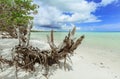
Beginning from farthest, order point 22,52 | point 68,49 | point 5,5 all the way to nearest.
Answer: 1. point 5,5
2. point 68,49
3. point 22,52

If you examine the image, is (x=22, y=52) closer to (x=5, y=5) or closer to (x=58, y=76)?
(x=58, y=76)

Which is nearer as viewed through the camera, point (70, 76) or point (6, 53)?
point (70, 76)

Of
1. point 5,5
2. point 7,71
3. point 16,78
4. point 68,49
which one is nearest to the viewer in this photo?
point 16,78

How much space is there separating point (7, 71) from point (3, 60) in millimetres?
312

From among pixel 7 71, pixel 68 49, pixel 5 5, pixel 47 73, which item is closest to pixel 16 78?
pixel 7 71

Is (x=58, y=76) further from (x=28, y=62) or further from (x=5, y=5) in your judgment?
(x=5, y=5)

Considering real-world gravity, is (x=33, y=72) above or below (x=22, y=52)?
below

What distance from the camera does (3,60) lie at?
362 cm

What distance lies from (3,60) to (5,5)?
1.75 meters

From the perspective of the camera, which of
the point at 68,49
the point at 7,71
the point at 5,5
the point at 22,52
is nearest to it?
the point at 7,71

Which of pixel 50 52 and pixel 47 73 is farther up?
pixel 50 52

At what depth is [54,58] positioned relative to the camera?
152 inches

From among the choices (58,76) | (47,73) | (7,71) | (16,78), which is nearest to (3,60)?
(7,71)

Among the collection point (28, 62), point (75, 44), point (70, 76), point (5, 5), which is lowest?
point (70, 76)
